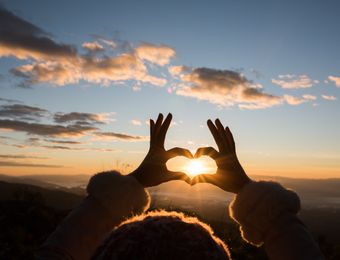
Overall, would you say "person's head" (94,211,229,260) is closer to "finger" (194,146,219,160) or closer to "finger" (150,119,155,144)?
"finger" (194,146,219,160)

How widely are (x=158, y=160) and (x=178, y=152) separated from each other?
0.64ft

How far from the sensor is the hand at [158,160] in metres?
3.26

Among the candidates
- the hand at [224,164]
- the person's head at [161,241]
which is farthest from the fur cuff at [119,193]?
the person's head at [161,241]

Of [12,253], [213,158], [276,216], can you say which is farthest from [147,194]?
[12,253]

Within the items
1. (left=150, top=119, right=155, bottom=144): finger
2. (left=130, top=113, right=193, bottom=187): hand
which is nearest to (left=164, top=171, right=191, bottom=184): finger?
(left=130, top=113, right=193, bottom=187): hand

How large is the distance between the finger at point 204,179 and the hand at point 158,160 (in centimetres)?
7

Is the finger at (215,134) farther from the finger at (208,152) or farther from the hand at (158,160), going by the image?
the hand at (158,160)

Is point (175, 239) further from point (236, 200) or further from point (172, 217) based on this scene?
point (236, 200)

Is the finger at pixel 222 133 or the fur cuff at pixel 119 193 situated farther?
the finger at pixel 222 133

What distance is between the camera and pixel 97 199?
9.98 ft

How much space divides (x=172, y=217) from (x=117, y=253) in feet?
1.23

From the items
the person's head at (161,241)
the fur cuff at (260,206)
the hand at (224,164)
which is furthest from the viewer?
the hand at (224,164)

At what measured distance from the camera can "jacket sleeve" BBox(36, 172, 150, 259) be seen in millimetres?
2600

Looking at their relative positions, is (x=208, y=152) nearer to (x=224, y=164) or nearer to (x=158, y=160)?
(x=224, y=164)
